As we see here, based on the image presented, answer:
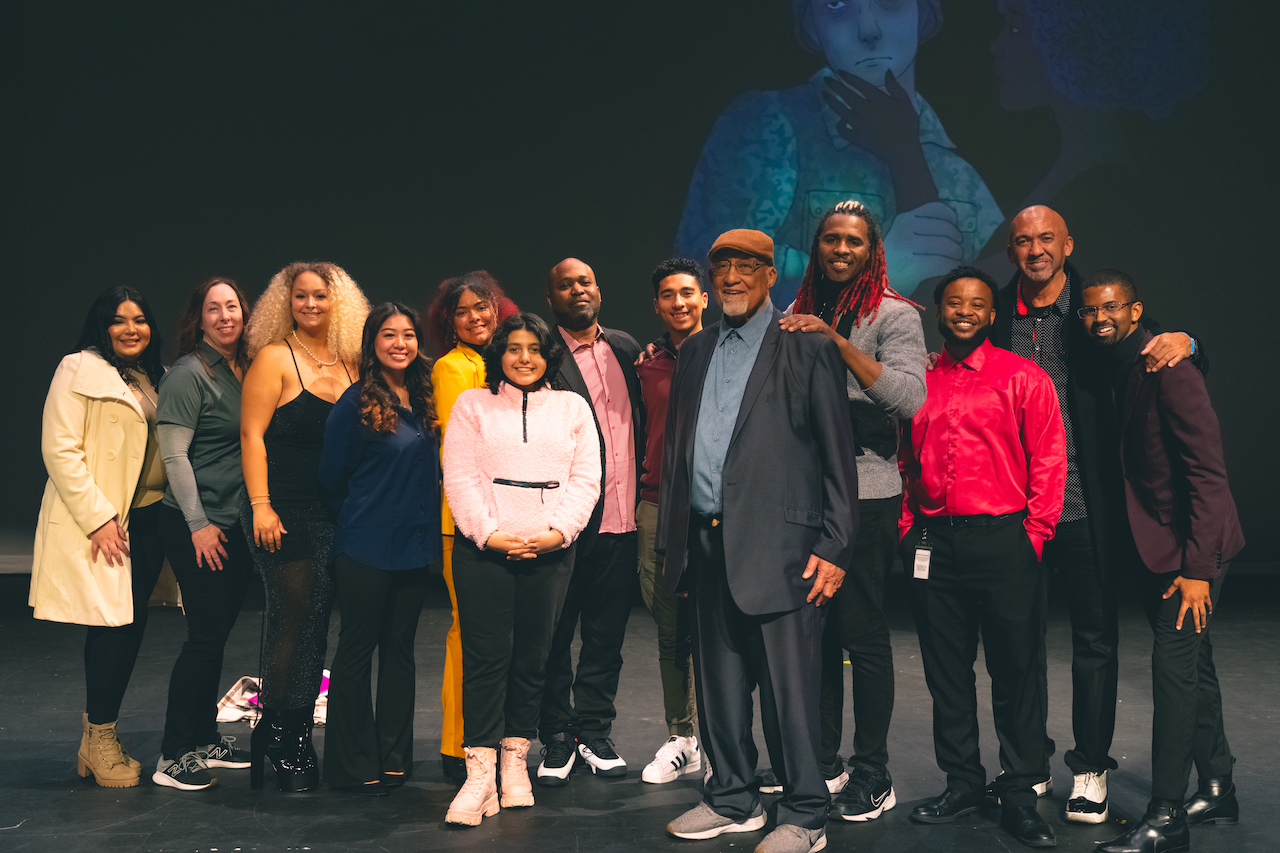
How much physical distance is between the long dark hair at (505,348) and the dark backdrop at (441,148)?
145 inches

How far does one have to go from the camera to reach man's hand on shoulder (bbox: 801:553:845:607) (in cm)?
246

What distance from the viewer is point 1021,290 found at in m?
2.99

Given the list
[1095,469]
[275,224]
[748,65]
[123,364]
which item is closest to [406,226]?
[275,224]

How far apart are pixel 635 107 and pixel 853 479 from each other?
4622 millimetres

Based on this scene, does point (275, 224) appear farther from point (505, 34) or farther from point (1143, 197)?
point (1143, 197)

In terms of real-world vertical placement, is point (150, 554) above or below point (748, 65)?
below

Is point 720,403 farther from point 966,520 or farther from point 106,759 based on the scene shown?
point 106,759

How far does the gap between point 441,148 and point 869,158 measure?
2766mm

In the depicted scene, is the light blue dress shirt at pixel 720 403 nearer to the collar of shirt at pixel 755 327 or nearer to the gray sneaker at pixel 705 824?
the collar of shirt at pixel 755 327

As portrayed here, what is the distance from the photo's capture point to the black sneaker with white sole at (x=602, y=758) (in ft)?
10.0

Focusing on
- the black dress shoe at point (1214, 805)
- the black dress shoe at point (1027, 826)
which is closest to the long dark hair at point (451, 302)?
the black dress shoe at point (1027, 826)

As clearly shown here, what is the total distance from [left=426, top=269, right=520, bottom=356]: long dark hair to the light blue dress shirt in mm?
767

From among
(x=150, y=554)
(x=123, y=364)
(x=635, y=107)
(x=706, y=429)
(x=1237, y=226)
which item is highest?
(x=635, y=107)

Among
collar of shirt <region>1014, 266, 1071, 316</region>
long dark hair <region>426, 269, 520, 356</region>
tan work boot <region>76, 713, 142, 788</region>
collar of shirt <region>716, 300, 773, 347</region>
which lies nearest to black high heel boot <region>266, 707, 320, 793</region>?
tan work boot <region>76, 713, 142, 788</region>
